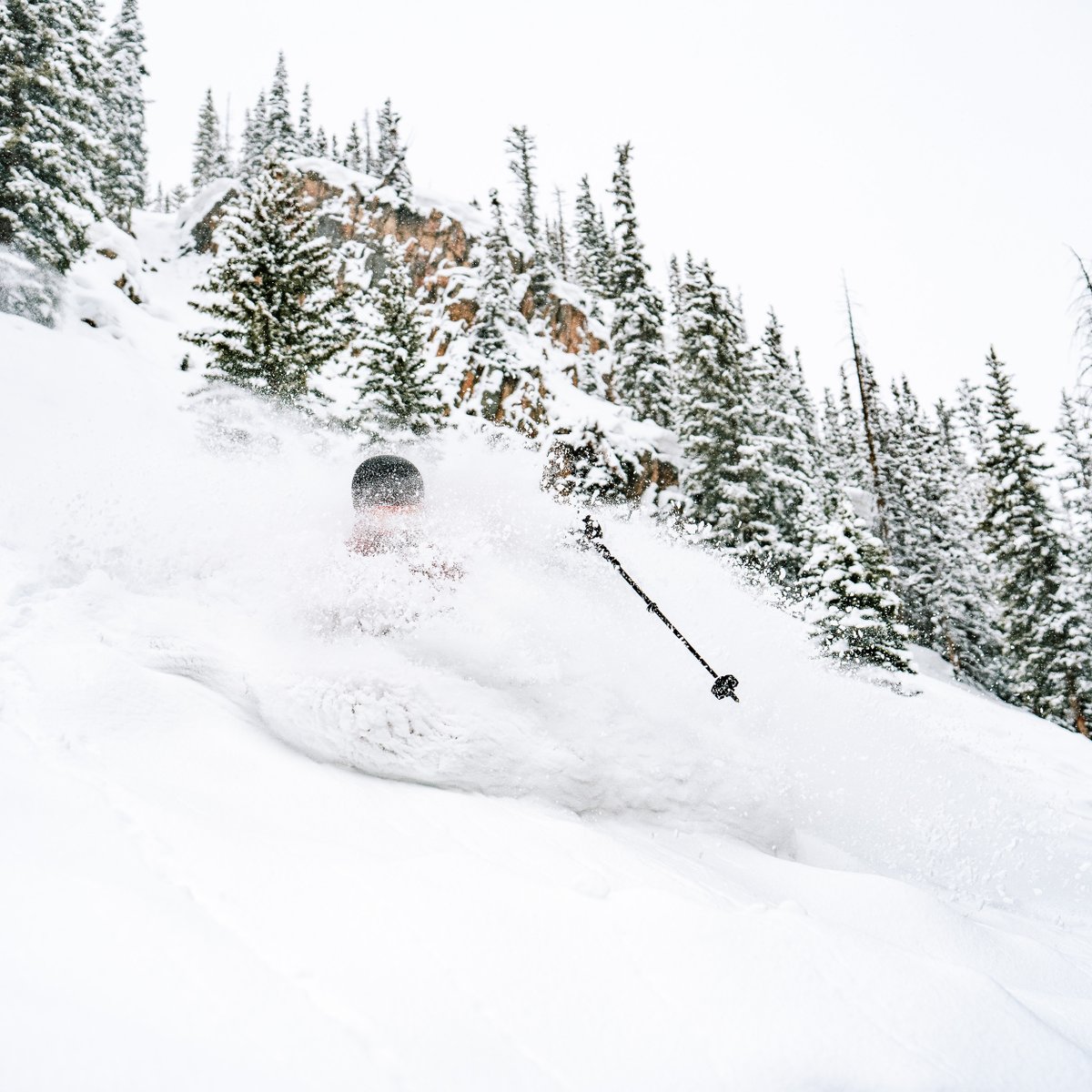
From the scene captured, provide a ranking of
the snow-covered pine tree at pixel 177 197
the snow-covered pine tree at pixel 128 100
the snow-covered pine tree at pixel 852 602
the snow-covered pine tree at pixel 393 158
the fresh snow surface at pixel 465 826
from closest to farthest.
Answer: the fresh snow surface at pixel 465 826 < the snow-covered pine tree at pixel 852 602 < the snow-covered pine tree at pixel 128 100 < the snow-covered pine tree at pixel 393 158 < the snow-covered pine tree at pixel 177 197

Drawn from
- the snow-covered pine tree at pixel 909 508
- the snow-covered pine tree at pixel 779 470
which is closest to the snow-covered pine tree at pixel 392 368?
the snow-covered pine tree at pixel 779 470

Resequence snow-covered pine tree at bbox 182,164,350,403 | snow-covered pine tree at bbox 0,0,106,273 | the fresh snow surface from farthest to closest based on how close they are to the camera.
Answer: snow-covered pine tree at bbox 0,0,106,273 → snow-covered pine tree at bbox 182,164,350,403 → the fresh snow surface

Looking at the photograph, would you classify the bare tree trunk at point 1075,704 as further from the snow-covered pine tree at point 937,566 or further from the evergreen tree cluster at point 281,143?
the evergreen tree cluster at point 281,143

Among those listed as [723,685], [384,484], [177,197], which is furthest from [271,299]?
[177,197]

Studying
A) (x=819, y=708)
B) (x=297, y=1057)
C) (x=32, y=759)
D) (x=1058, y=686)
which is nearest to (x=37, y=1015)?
(x=297, y=1057)

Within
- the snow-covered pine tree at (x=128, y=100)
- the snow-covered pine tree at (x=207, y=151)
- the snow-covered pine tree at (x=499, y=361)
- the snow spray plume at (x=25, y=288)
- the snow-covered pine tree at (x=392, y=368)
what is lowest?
the snow-covered pine tree at (x=392, y=368)

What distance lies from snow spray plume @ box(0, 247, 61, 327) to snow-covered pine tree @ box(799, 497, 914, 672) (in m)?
22.0

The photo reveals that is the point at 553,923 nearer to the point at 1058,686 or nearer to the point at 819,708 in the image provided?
the point at 819,708

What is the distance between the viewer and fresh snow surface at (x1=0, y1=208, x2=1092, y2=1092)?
2.02 m

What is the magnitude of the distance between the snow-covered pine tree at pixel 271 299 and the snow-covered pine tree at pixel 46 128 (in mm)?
4156

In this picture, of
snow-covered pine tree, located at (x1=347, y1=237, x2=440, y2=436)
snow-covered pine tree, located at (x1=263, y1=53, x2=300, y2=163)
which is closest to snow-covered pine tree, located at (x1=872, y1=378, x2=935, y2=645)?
snow-covered pine tree, located at (x1=347, y1=237, x2=440, y2=436)

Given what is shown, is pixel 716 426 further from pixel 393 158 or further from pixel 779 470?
pixel 393 158

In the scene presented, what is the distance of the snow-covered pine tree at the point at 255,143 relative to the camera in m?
49.9

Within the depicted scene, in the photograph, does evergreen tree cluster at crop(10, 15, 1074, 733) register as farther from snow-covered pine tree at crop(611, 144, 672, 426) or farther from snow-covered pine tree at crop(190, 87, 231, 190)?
snow-covered pine tree at crop(190, 87, 231, 190)
